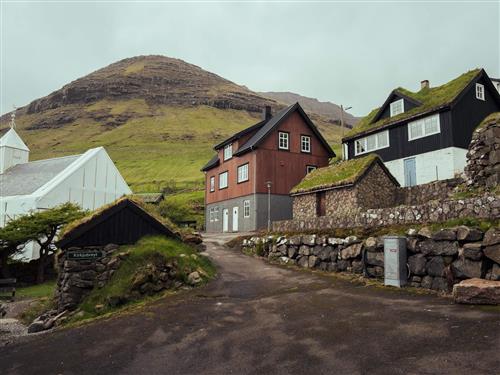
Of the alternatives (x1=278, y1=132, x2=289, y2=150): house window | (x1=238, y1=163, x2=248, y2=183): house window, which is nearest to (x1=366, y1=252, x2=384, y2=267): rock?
(x1=238, y1=163, x2=248, y2=183): house window

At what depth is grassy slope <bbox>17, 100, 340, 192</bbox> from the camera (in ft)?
282

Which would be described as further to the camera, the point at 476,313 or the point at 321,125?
the point at 321,125

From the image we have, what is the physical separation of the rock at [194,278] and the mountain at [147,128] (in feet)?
178

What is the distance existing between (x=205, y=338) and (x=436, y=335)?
185 inches

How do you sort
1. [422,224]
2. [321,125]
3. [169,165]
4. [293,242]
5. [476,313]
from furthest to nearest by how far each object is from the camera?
[321,125] < [169,165] < [293,242] < [422,224] < [476,313]

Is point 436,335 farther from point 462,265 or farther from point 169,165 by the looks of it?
point 169,165

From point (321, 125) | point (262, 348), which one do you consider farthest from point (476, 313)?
point (321, 125)

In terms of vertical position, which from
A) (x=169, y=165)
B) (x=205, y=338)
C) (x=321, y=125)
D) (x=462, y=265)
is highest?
(x=321, y=125)

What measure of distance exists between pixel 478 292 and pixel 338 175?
1525 cm

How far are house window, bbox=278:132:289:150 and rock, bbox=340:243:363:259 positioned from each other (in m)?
20.5

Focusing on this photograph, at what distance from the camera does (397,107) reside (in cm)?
3319

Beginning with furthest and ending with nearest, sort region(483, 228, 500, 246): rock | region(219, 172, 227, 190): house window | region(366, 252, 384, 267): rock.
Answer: region(219, 172, 227, 190): house window < region(366, 252, 384, 267): rock < region(483, 228, 500, 246): rock

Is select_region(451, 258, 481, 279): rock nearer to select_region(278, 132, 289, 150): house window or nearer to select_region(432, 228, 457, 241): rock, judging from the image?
select_region(432, 228, 457, 241): rock

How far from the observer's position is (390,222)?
1436cm
